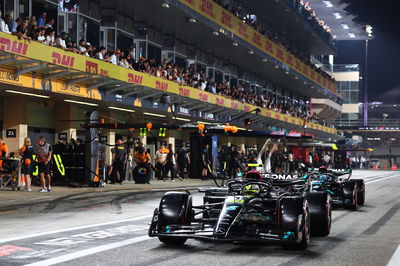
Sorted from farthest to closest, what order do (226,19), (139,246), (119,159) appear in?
(226,19), (119,159), (139,246)

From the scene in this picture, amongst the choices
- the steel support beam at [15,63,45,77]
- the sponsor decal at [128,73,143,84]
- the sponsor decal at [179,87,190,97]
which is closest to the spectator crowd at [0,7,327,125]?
the sponsor decal at [179,87,190,97]

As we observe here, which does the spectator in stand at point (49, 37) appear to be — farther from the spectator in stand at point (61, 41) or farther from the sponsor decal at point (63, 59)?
the sponsor decal at point (63, 59)

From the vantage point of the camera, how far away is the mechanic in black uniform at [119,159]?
2433cm

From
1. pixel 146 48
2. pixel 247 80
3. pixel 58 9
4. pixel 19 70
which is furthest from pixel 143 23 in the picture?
pixel 247 80

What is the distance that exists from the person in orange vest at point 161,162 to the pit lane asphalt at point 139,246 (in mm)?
15575

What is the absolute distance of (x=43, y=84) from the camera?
66.3 feet

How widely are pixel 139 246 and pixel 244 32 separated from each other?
97.4ft

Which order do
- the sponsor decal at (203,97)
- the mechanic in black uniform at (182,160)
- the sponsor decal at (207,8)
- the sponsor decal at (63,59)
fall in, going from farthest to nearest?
the sponsor decal at (203,97) < the mechanic in black uniform at (182,160) < the sponsor decal at (207,8) < the sponsor decal at (63,59)

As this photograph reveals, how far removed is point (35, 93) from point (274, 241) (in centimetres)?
1497

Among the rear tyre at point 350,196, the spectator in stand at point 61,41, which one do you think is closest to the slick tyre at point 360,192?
the rear tyre at point 350,196

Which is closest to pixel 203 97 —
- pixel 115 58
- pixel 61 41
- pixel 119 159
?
pixel 115 58

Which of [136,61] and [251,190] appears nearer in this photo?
[251,190]

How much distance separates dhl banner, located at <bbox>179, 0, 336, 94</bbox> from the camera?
3075 centimetres

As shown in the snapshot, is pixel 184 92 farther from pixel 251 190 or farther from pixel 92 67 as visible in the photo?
pixel 251 190
